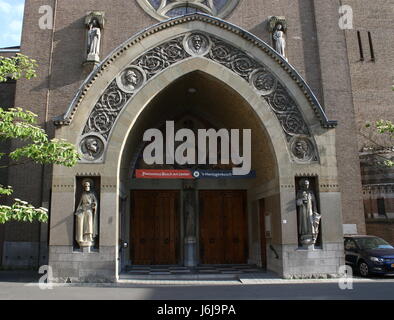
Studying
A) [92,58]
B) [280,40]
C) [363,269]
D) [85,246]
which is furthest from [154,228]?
[280,40]

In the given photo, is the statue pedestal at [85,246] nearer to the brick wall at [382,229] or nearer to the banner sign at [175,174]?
the banner sign at [175,174]

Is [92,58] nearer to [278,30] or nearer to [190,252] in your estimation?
[278,30]

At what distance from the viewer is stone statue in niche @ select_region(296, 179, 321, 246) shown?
1438 cm

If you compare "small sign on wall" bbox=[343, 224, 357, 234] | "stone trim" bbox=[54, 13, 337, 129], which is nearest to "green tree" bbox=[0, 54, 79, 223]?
"stone trim" bbox=[54, 13, 337, 129]

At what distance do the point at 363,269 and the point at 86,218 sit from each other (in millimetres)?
A: 10746

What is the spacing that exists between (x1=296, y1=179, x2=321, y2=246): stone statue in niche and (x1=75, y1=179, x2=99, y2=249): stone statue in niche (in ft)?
24.5

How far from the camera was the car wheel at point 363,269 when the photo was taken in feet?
49.7

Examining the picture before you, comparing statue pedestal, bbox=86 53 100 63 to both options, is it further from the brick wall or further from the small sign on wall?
the brick wall

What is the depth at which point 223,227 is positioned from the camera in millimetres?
19078

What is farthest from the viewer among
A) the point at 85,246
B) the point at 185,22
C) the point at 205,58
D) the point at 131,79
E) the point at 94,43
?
the point at 94,43

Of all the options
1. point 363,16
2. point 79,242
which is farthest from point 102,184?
point 363,16

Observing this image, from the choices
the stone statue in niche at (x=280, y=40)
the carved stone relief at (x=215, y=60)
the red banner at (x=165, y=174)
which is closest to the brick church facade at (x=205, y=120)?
the carved stone relief at (x=215, y=60)

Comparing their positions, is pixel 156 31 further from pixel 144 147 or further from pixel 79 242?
pixel 79 242

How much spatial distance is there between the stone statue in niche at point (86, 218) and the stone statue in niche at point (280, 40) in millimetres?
11165
